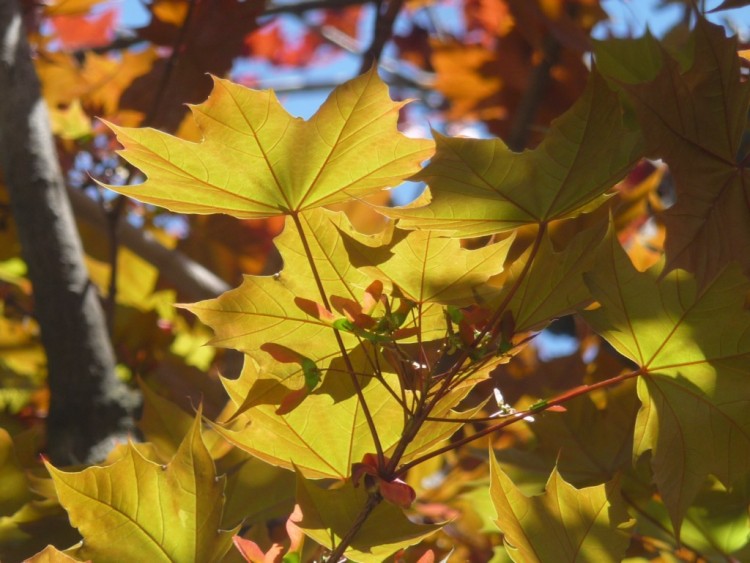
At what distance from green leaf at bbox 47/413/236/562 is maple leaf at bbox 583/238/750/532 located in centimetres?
29

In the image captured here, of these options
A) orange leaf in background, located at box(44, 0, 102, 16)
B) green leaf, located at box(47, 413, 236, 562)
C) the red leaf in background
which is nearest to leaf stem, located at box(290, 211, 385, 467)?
green leaf, located at box(47, 413, 236, 562)

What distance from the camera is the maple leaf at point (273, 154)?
1.98 ft

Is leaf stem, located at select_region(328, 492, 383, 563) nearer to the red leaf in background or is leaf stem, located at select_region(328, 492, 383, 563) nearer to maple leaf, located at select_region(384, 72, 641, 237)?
maple leaf, located at select_region(384, 72, 641, 237)

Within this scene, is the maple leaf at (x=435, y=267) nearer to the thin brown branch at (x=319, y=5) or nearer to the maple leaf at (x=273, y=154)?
the maple leaf at (x=273, y=154)

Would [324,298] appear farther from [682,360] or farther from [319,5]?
[319,5]

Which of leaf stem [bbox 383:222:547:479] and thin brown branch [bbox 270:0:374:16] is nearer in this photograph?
leaf stem [bbox 383:222:547:479]

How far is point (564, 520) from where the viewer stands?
617mm

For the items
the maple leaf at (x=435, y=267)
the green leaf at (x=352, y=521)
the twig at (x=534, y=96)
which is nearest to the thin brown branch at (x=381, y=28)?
the twig at (x=534, y=96)

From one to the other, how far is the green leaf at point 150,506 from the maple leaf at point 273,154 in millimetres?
169

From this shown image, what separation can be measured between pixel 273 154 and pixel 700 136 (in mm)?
329

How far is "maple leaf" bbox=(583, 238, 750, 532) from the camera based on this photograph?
23.5 inches

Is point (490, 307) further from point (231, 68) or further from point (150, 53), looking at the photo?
point (150, 53)

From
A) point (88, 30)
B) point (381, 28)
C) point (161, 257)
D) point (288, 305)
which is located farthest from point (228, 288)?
point (88, 30)

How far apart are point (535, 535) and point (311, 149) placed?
0.31 metres
